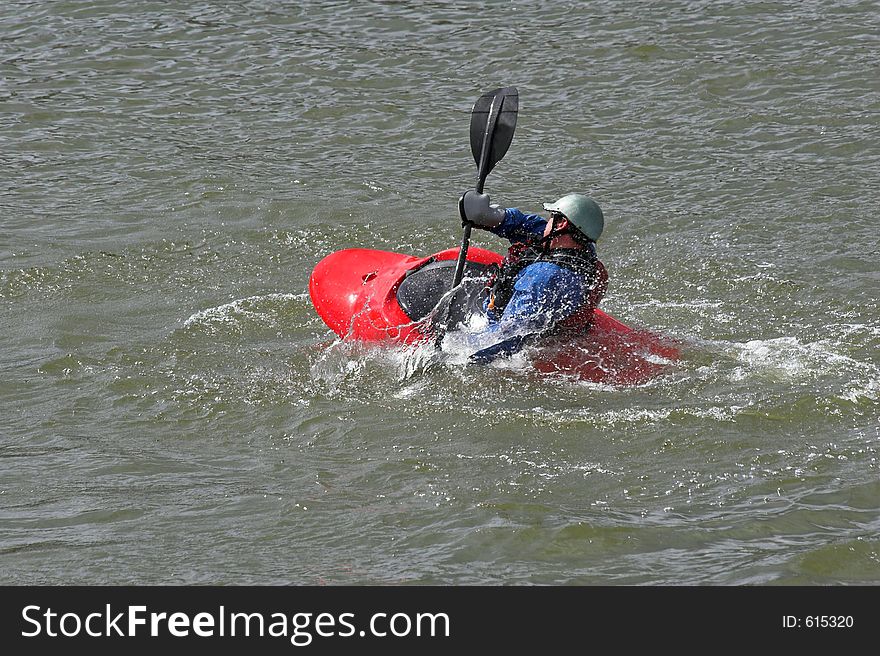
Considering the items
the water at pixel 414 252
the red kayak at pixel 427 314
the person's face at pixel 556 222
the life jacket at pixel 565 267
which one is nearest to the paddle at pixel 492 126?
the red kayak at pixel 427 314

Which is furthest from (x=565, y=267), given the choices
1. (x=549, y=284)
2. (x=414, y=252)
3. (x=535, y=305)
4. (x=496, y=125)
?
(x=414, y=252)

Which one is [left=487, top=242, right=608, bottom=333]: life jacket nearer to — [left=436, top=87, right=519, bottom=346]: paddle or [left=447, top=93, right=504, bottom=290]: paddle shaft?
[left=447, top=93, right=504, bottom=290]: paddle shaft

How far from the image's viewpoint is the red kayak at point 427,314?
605cm

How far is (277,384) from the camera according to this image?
6355 mm

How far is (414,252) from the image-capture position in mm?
8328

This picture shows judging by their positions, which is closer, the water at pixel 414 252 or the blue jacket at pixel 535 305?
the water at pixel 414 252

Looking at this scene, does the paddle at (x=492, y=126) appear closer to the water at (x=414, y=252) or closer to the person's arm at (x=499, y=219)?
the person's arm at (x=499, y=219)

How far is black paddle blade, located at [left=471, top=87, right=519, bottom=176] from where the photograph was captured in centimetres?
661

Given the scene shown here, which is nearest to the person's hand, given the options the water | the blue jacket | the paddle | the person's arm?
the person's arm

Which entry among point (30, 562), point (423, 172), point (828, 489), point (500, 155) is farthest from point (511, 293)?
point (423, 172)

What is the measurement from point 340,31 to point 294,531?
8268 mm

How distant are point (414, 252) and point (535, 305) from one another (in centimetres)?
258

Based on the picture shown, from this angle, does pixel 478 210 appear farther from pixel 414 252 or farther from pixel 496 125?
pixel 414 252

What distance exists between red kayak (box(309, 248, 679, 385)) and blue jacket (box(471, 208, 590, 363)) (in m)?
0.17
